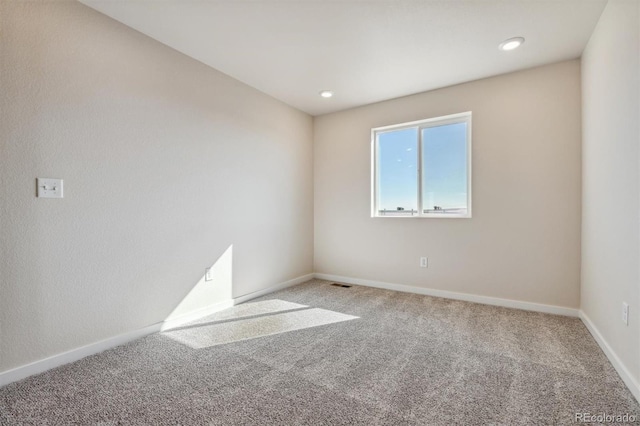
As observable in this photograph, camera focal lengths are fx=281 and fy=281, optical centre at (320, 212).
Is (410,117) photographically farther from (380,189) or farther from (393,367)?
(393,367)

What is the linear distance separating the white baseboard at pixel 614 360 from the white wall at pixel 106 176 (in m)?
3.07

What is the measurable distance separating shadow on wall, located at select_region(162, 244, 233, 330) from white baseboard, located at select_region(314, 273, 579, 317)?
1.63m

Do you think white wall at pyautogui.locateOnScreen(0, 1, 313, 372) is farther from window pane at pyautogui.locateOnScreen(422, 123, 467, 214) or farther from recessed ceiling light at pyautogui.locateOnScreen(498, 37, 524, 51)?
recessed ceiling light at pyautogui.locateOnScreen(498, 37, 524, 51)

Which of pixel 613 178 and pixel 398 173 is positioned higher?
pixel 398 173

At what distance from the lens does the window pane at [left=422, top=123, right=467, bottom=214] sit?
3.25 metres

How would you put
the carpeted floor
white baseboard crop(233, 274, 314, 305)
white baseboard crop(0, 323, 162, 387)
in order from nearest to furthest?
1. the carpeted floor
2. white baseboard crop(0, 323, 162, 387)
3. white baseboard crop(233, 274, 314, 305)

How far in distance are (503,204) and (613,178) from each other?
109 centimetres

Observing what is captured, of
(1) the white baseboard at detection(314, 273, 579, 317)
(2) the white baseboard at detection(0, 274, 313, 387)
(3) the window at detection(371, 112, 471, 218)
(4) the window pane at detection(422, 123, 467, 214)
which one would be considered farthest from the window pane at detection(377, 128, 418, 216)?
(2) the white baseboard at detection(0, 274, 313, 387)

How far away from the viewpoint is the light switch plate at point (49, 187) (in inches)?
69.8

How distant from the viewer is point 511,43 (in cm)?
237

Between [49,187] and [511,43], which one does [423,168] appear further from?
[49,187]

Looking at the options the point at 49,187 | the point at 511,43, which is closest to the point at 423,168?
the point at 511,43

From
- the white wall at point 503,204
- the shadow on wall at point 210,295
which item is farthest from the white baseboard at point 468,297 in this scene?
the shadow on wall at point 210,295

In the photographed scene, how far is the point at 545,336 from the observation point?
225 centimetres
